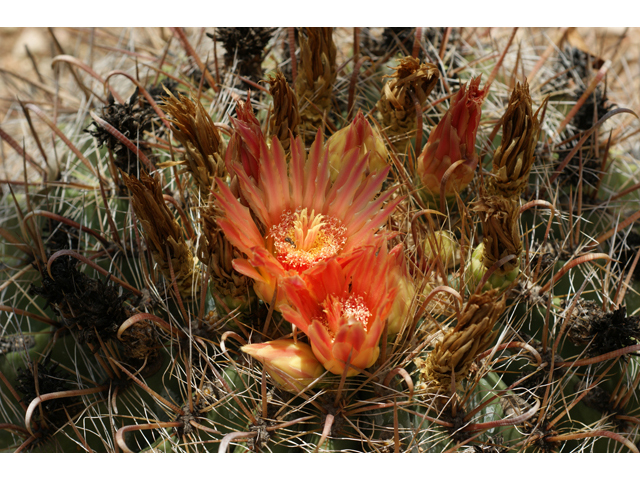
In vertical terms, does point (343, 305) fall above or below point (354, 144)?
below

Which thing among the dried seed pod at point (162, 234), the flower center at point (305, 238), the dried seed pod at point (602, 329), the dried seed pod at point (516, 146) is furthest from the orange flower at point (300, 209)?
the dried seed pod at point (602, 329)

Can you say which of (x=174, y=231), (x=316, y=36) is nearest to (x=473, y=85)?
(x=316, y=36)

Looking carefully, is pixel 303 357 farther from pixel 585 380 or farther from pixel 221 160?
pixel 585 380

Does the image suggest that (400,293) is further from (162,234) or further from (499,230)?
(162,234)

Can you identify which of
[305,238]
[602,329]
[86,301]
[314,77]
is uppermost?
[314,77]

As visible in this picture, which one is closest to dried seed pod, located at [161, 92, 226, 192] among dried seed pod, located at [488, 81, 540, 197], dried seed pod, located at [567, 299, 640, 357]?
dried seed pod, located at [488, 81, 540, 197]

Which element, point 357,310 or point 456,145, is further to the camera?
point 456,145

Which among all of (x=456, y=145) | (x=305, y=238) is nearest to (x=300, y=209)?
(x=305, y=238)
